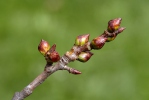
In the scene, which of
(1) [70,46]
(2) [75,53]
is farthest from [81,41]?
(1) [70,46]

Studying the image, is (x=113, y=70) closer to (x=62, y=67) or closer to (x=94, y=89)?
(x=94, y=89)

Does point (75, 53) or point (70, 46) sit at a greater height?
point (70, 46)

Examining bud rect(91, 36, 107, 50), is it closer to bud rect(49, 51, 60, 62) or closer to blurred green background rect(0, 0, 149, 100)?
bud rect(49, 51, 60, 62)

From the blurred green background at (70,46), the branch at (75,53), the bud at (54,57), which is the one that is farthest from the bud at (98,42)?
the blurred green background at (70,46)

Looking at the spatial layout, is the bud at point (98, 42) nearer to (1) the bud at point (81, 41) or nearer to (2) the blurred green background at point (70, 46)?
(1) the bud at point (81, 41)

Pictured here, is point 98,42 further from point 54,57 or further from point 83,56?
point 54,57

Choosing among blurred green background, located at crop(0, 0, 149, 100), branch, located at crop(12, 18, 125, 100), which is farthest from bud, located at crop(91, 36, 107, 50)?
blurred green background, located at crop(0, 0, 149, 100)

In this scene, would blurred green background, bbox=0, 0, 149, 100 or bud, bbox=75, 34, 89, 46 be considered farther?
blurred green background, bbox=0, 0, 149, 100

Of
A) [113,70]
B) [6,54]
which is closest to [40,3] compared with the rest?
[6,54]
